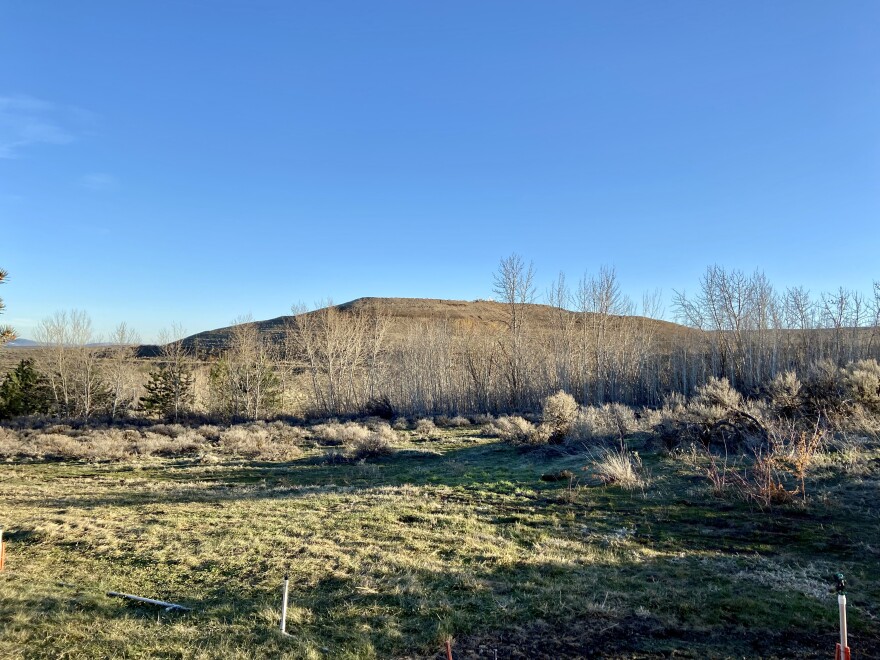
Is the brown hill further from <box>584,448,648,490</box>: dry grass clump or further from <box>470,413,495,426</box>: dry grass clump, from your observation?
<box>584,448,648,490</box>: dry grass clump

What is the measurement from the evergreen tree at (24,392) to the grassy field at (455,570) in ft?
104

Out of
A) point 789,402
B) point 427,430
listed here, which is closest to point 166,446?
point 427,430

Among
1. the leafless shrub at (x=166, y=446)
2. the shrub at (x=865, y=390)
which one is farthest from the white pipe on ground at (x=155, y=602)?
the leafless shrub at (x=166, y=446)

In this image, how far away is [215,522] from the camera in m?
9.52

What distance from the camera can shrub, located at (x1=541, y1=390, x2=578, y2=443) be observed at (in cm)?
1809

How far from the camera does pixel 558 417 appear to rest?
1875cm

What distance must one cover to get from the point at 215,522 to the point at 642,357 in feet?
110

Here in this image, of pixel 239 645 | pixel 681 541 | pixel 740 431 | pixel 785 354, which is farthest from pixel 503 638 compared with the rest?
pixel 785 354

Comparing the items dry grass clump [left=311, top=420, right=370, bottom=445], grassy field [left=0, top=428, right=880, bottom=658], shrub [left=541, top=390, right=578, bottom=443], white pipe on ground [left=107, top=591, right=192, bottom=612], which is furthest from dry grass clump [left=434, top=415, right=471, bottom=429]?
white pipe on ground [left=107, top=591, right=192, bottom=612]

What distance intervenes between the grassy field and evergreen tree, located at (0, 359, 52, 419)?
3182 centimetres

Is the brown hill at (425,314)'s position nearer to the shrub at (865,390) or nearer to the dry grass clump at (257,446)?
the dry grass clump at (257,446)

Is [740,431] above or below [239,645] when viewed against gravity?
above

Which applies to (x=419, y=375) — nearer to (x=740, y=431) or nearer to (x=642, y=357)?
(x=642, y=357)

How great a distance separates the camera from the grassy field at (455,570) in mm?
4742
